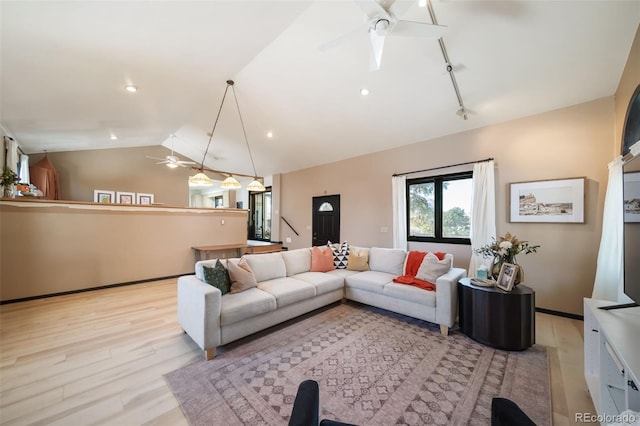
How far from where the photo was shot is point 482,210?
3840 mm

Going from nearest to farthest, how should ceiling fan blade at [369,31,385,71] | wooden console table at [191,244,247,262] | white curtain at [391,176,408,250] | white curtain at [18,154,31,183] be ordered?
ceiling fan blade at [369,31,385,71] → white curtain at [18,154,31,183] → white curtain at [391,176,408,250] → wooden console table at [191,244,247,262]

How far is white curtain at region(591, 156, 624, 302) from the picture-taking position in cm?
246

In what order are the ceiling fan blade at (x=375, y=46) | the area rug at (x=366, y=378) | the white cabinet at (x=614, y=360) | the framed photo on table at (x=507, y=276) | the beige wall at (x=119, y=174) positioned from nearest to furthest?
the white cabinet at (x=614, y=360)
the area rug at (x=366, y=378)
the ceiling fan blade at (x=375, y=46)
the framed photo on table at (x=507, y=276)
the beige wall at (x=119, y=174)

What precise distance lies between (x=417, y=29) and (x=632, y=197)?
2.03m

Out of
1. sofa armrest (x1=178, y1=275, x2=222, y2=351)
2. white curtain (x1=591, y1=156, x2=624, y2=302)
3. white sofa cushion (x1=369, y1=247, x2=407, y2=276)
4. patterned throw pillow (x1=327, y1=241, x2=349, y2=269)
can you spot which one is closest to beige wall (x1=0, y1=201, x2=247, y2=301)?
sofa armrest (x1=178, y1=275, x2=222, y2=351)

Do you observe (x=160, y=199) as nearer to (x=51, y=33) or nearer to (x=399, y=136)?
(x=51, y=33)

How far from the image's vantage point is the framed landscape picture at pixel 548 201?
318cm

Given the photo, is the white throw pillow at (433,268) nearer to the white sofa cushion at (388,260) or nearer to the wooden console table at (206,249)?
the white sofa cushion at (388,260)

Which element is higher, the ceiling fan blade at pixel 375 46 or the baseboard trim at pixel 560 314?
the ceiling fan blade at pixel 375 46

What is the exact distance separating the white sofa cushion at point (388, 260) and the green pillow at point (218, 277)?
7.56 ft

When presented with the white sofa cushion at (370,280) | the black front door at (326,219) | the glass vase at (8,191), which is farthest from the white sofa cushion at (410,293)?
the glass vase at (8,191)

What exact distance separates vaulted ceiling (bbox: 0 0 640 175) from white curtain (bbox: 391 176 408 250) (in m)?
0.87

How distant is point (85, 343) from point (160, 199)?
19.1ft

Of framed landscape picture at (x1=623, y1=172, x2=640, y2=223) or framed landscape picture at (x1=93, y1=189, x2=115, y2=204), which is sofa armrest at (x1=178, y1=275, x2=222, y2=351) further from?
framed landscape picture at (x1=93, y1=189, x2=115, y2=204)
